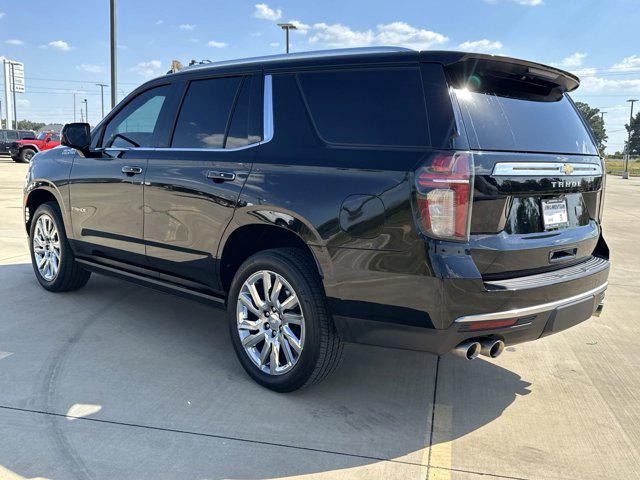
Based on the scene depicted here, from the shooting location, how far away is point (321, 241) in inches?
122

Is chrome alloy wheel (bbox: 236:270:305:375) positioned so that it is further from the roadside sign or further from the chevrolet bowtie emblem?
the roadside sign

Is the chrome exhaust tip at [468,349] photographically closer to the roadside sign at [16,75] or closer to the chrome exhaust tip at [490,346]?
the chrome exhaust tip at [490,346]

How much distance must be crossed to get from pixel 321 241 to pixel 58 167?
3172 mm

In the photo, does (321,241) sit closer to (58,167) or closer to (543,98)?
(543,98)

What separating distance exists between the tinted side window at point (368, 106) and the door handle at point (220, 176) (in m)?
0.65

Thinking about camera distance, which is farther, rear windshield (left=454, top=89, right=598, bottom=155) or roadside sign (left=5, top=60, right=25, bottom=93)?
roadside sign (left=5, top=60, right=25, bottom=93)

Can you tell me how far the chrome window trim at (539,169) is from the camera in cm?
285

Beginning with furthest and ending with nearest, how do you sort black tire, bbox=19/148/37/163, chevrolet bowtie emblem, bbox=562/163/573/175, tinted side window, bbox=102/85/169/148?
black tire, bbox=19/148/37/163 < tinted side window, bbox=102/85/169/148 < chevrolet bowtie emblem, bbox=562/163/573/175

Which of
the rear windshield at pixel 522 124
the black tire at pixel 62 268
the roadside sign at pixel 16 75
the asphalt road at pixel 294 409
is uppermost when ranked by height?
the roadside sign at pixel 16 75

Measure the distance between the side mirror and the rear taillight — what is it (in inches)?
127

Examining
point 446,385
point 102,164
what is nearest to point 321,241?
point 446,385

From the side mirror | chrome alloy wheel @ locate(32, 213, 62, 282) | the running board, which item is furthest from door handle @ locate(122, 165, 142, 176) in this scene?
chrome alloy wheel @ locate(32, 213, 62, 282)

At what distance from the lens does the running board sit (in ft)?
12.9

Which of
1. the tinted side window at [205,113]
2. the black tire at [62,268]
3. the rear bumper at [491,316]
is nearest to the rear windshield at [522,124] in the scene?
the rear bumper at [491,316]
